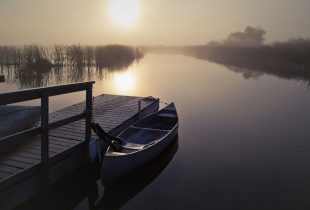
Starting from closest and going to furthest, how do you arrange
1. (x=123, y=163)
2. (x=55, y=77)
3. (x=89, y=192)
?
(x=123, y=163) < (x=89, y=192) < (x=55, y=77)

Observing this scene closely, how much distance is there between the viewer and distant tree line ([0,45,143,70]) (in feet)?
67.4

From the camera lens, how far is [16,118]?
611 cm

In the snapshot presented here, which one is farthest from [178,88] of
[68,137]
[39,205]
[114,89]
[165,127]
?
[39,205]

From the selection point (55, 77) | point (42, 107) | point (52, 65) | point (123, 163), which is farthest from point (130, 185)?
point (52, 65)

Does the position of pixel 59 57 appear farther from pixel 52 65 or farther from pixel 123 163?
pixel 123 163

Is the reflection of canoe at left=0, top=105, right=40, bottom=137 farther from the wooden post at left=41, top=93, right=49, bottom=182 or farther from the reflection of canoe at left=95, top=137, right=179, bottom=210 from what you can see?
the reflection of canoe at left=95, top=137, right=179, bottom=210

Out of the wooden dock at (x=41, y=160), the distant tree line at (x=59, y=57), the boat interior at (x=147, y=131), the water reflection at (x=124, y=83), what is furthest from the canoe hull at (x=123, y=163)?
the distant tree line at (x=59, y=57)

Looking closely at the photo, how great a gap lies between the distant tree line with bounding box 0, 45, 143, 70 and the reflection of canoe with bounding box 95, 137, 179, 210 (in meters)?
16.2

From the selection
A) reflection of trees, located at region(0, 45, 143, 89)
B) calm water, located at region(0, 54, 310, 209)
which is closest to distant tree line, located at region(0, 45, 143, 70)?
reflection of trees, located at region(0, 45, 143, 89)

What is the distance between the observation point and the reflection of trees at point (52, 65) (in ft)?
60.7

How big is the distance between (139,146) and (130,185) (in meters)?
1.04

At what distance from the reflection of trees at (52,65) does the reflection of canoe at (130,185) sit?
11810 mm

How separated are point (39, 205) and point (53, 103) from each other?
795 centimetres

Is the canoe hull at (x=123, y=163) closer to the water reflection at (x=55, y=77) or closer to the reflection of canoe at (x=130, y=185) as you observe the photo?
the reflection of canoe at (x=130, y=185)
